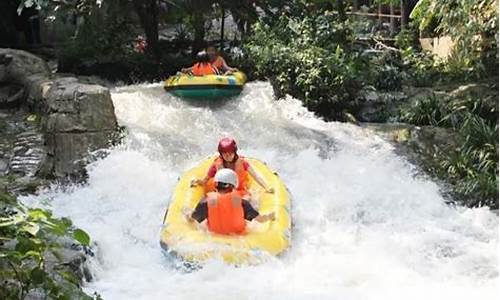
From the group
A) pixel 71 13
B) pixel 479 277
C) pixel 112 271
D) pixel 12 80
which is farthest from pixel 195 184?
pixel 71 13

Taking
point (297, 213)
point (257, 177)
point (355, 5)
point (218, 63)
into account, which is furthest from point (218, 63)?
point (355, 5)

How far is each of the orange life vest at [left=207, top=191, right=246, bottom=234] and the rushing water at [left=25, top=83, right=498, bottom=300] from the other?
1.50 ft

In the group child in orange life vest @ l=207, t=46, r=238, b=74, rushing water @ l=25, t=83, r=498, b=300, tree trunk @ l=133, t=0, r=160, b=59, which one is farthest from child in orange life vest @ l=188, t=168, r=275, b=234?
tree trunk @ l=133, t=0, r=160, b=59

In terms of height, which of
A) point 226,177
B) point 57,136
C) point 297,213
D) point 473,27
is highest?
point 473,27

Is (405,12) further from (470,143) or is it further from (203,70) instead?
(470,143)

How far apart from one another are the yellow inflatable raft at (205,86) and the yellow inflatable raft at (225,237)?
4150mm

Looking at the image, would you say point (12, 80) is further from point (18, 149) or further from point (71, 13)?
point (18, 149)

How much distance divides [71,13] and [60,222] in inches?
400

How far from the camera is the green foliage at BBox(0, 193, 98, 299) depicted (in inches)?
119

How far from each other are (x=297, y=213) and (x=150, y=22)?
731cm

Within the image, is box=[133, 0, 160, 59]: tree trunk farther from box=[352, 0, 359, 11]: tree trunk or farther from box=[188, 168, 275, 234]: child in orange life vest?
box=[352, 0, 359, 11]: tree trunk

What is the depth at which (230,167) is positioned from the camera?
6.79 metres

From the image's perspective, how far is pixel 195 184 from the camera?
6676 mm

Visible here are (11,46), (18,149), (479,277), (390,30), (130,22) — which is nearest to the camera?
(479,277)
